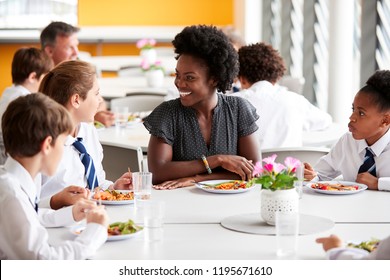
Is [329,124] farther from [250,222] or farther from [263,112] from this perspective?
[250,222]

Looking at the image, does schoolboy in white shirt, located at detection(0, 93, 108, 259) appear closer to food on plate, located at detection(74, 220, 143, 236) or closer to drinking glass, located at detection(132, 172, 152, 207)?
food on plate, located at detection(74, 220, 143, 236)

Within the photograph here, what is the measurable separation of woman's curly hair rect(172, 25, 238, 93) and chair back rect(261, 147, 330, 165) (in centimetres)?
38

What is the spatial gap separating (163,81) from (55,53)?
175cm

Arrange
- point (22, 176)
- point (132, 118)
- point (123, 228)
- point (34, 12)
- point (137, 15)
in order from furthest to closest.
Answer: point (137, 15)
point (34, 12)
point (132, 118)
point (123, 228)
point (22, 176)

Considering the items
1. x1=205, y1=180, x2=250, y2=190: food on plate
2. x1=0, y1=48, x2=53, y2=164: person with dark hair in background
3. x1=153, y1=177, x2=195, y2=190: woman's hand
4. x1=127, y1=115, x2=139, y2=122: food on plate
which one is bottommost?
x1=153, y1=177, x2=195, y2=190: woman's hand

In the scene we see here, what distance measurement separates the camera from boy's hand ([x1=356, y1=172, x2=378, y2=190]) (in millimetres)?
2727

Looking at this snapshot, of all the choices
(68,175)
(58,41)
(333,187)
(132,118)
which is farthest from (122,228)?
(58,41)

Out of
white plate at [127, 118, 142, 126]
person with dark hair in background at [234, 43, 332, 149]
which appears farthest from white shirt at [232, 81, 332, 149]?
white plate at [127, 118, 142, 126]

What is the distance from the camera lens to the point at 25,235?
182 cm

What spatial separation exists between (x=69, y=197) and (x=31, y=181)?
0.45 m

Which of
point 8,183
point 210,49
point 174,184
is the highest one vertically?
point 210,49

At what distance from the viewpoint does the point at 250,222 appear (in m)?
2.22

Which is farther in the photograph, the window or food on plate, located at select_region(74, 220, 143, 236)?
the window

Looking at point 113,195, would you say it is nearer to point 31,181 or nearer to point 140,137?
point 31,181
